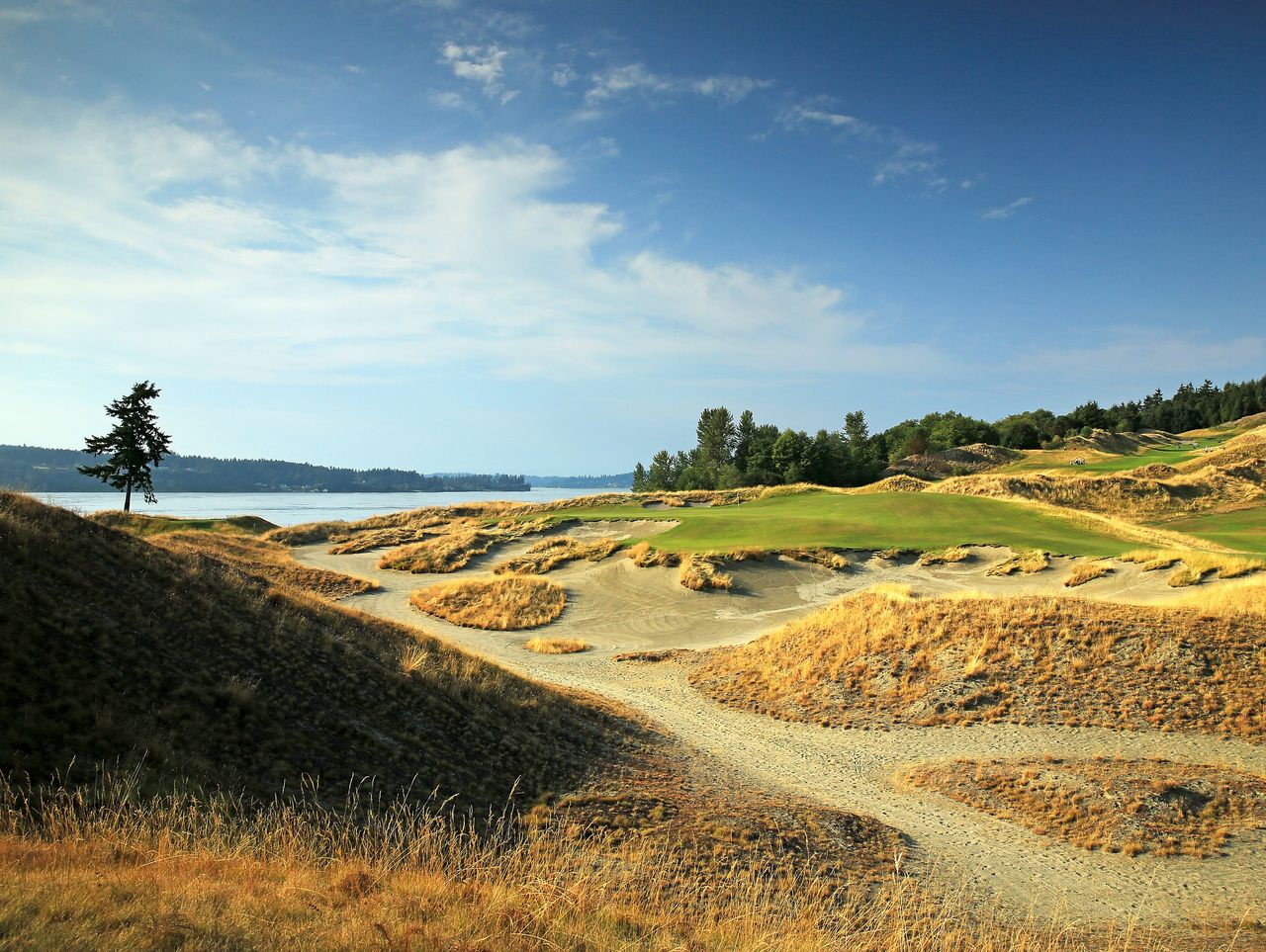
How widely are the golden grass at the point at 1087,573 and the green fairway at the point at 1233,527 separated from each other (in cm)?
727

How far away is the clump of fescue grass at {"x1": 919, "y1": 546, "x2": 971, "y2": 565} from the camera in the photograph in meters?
23.6

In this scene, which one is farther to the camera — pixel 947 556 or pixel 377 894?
pixel 947 556

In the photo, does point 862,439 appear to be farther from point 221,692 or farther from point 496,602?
point 221,692

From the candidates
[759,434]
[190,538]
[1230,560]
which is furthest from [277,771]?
[759,434]

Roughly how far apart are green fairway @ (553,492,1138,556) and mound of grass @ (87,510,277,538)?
21451mm

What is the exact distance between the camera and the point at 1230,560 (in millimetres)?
17156

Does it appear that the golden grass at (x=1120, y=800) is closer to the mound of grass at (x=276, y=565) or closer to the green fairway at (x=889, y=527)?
the green fairway at (x=889, y=527)

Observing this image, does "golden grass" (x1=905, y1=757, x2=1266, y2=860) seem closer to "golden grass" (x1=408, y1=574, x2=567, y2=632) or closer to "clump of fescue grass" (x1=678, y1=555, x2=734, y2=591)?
"clump of fescue grass" (x1=678, y1=555, x2=734, y2=591)

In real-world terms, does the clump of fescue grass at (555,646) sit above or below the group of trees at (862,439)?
below

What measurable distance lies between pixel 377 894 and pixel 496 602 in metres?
20.0

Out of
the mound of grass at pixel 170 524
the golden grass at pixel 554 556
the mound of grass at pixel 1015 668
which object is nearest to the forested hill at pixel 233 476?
the mound of grass at pixel 170 524

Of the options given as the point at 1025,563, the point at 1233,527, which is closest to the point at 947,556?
the point at 1025,563

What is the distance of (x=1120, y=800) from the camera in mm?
8266

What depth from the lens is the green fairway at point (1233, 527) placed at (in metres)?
24.3
